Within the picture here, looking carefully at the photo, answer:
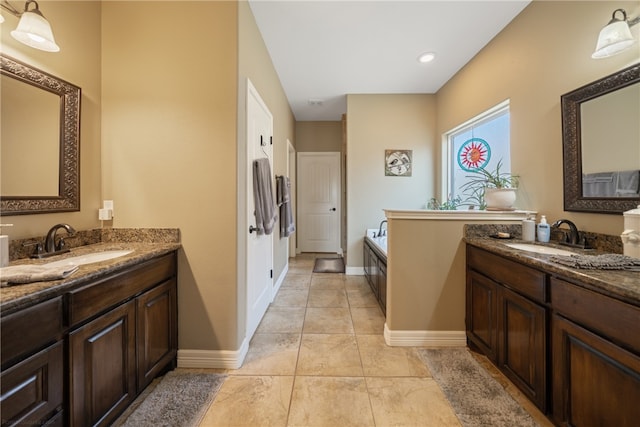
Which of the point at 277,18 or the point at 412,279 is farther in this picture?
the point at 277,18

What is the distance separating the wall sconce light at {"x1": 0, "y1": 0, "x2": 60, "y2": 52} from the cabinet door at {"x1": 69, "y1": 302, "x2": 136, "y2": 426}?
4.38 ft

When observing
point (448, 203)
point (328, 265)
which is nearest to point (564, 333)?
point (448, 203)

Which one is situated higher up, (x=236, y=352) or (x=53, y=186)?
(x=53, y=186)

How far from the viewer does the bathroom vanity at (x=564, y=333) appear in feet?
3.08

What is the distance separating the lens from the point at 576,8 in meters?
1.71

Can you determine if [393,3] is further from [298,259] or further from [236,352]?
[298,259]

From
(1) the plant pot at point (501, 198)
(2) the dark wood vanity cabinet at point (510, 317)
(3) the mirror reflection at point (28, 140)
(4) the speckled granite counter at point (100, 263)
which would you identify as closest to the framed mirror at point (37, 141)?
(3) the mirror reflection at point (28, 140)

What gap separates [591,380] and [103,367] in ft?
6.77

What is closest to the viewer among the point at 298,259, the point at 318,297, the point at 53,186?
the point at 53,186

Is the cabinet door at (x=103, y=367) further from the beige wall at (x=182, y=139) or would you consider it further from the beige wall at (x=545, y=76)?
the beige wall at (x=545, y=76)

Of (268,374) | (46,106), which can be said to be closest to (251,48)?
(46,106)

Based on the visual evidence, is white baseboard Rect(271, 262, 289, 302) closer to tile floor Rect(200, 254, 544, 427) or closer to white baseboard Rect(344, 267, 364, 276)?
tile floor Rect(200, 254, 544, 427)

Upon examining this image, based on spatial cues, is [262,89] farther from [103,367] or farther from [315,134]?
[315,134]

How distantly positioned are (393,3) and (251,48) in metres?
1.18
